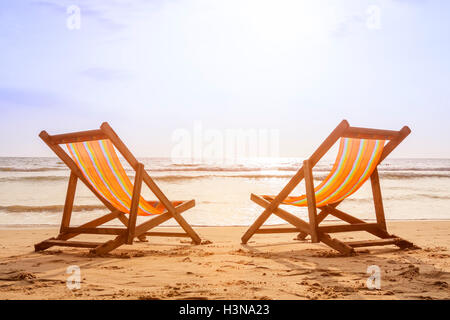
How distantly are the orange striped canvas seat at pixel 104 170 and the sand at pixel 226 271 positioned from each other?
556 mm

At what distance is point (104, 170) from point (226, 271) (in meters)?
1.67

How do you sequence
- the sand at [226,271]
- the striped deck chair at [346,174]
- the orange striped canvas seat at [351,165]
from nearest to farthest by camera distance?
the sand at [226,271] → the striped deck chair at [346,174] → the orange striped canvas seat at [351,165]

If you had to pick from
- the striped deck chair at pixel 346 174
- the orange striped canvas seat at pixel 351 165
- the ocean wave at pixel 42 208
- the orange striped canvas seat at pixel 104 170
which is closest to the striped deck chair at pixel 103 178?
the orange striped canvas seat at pixel 104 170

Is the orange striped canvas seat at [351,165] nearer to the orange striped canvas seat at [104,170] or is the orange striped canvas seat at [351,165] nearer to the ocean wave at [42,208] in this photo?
the orange striped canvas seat at [104,170]

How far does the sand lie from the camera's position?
2.71 m

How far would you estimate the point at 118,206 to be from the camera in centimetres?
443

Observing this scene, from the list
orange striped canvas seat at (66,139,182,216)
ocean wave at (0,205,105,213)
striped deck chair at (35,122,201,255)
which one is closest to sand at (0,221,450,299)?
striped deck chair at (35,122,201,255)

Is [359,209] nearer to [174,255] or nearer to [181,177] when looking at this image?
[174,255]

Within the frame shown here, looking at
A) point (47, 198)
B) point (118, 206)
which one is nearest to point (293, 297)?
point (118, 206)

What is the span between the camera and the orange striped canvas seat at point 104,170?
418cm

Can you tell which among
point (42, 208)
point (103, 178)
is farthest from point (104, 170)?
point (42, 208)

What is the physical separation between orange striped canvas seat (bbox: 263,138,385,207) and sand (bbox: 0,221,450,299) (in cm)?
63

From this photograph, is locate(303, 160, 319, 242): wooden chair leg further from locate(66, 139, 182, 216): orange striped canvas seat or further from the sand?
locate(66, 139, 182, 216): orange striped canvas seat

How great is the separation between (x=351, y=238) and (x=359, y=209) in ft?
12.9
